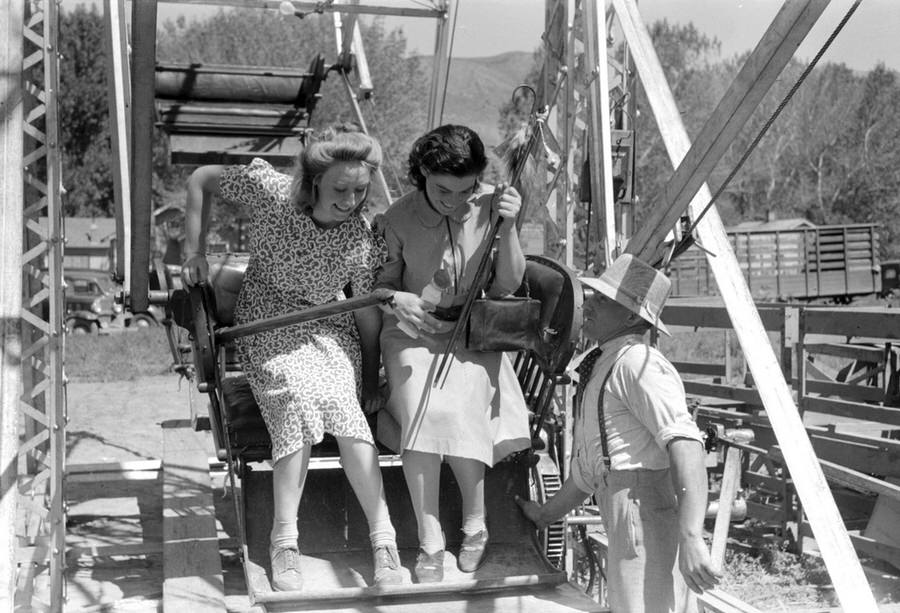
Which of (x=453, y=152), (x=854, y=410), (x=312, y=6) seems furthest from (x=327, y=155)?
(x=854, y=410)

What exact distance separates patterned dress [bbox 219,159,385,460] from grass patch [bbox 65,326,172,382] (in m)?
11.6

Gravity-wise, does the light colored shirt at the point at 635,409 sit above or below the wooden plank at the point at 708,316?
above

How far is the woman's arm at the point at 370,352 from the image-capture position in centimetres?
424

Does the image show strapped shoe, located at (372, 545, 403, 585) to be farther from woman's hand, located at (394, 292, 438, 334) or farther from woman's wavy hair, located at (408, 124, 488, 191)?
woman's wavy hair, located at (408, 124, 488, 191)

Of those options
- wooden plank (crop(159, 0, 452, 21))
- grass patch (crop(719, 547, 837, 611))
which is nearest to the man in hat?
grass patch (crop(719, 547, 837, 611))

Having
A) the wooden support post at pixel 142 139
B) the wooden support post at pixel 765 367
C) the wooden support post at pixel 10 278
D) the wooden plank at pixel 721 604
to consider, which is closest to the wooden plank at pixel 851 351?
the wooden support post at pixel 765 367

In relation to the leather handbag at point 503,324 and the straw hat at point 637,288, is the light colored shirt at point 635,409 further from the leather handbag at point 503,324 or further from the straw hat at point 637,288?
the leather handbag at point 503,324

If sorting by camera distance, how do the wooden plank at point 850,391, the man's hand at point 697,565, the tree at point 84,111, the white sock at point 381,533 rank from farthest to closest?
Answer: the tree at point 84,111 < the wooden plank at point 850,391 < the white sock at point 381,533 < the man's hand at point 697,565

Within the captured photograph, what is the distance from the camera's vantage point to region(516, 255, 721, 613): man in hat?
9.71 feet

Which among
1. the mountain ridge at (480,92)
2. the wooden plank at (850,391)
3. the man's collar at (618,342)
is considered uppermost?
the mountain ridge at (480,92)

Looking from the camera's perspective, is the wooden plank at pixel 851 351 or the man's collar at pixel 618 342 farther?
the wooden plank at pixel 851 351

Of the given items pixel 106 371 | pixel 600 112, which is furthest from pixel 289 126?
pixel 106 371

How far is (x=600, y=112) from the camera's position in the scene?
15.9ft

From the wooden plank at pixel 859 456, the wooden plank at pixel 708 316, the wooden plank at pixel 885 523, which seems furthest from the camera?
the wooden plank at pixel 708 316
